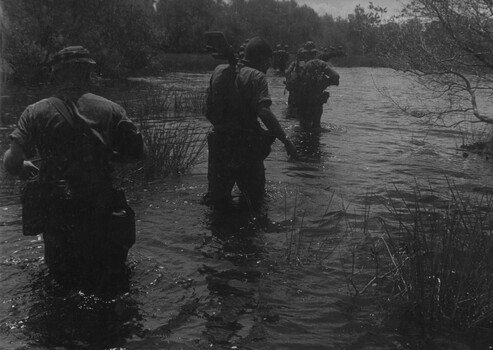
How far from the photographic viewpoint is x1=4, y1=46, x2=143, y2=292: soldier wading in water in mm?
Answer: 4336

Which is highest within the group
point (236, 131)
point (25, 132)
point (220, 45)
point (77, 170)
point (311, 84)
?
point (220, 45)

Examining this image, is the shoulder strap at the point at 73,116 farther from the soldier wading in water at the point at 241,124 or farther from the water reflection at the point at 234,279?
the soldier wading in water at the point at 241,124

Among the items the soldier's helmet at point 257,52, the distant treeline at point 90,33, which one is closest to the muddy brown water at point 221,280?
the soldier's helmet at point 257,52

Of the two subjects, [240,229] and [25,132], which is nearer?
[25,132]

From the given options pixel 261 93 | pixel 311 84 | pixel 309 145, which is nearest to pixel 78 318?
pixel 261 93

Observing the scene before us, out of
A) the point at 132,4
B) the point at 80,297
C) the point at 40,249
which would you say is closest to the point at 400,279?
the point at 80,297

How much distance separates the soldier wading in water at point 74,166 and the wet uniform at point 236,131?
2.41m

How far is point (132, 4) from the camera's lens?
4150 centimetres

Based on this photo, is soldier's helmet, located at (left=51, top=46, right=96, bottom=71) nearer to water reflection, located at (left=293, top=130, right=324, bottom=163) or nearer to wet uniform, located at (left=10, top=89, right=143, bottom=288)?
wet uniform, located at (left=10, top=89, right=143, bottom=288)

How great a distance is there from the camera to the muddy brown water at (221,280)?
14.5 feet

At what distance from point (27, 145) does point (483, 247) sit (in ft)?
12.0

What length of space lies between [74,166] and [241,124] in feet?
9.54

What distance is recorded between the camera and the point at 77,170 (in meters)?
4.40

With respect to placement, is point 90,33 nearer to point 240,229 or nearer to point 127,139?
point 240,229
